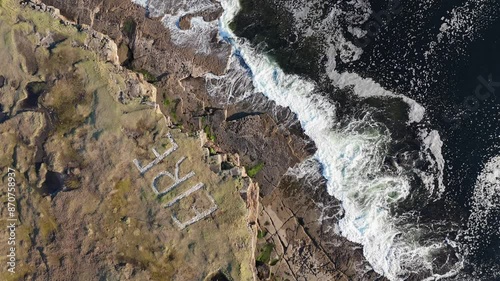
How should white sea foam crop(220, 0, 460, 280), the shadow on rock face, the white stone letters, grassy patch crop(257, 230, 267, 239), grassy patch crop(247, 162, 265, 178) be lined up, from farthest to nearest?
white sea foam crop(220, 0, 460, 280)
grassy patch crop(247, 162, 265, 178)
grassy patch crop(257, 230, 267, 239)
the shadow on rock face
the white stone letters

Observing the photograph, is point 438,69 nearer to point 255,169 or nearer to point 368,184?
point 368,184

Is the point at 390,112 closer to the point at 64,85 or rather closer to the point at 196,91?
the point at 196,91

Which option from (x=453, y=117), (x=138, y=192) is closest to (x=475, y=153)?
(x=453, y=117)

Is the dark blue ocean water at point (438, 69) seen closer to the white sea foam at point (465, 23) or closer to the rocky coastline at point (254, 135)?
the white sea foam at point (465, 23)

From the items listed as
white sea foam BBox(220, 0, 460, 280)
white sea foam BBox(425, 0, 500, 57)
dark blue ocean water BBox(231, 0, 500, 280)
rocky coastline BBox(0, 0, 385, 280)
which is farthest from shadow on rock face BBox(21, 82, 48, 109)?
white sea foam BBox(425, 0, 500, 57)

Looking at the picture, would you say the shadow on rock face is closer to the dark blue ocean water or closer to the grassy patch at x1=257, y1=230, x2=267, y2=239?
the dark blue ocean water
